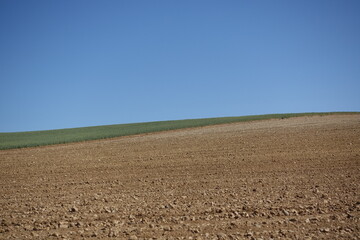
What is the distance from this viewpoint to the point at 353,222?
239 inches

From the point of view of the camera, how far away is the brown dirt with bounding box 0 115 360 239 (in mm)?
5980

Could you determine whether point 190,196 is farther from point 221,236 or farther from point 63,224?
point 63,224

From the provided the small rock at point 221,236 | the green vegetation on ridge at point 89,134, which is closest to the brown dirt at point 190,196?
the small rock at point 221,236

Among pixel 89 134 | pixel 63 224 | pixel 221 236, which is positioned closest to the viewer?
pixel 221 236

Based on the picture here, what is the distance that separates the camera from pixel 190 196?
27.1ft

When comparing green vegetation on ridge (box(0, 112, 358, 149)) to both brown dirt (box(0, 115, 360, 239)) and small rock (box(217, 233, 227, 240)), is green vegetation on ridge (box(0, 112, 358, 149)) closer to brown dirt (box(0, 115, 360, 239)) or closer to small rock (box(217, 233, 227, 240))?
brown dirt (box(0, 115, 360, 239))

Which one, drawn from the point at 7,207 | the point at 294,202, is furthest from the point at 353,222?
the point at 7,207

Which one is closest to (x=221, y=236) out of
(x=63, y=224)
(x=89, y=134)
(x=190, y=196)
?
(x=190, y=196)

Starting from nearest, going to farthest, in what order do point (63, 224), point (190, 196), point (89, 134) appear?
point (63, 224), point (190, 196), point (89, 134)

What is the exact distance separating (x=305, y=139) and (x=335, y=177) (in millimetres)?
8825

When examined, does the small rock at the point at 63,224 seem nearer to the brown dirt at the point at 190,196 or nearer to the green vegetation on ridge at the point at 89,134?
the brown dirt at the point at 190,196

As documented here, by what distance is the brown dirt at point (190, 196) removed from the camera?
5.98m

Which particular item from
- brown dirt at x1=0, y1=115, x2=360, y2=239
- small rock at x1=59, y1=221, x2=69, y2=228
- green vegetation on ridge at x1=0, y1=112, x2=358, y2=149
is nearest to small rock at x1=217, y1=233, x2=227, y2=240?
brown dirt at x1=0, y1=115, x2=360, y2=239

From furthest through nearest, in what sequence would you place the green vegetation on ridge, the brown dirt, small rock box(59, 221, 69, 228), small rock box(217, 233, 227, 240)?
the green vegetation on ridge → small rock box(59, 221, 69, 228) → the brown dirt → small rock box(217, 233, 227, 240)
